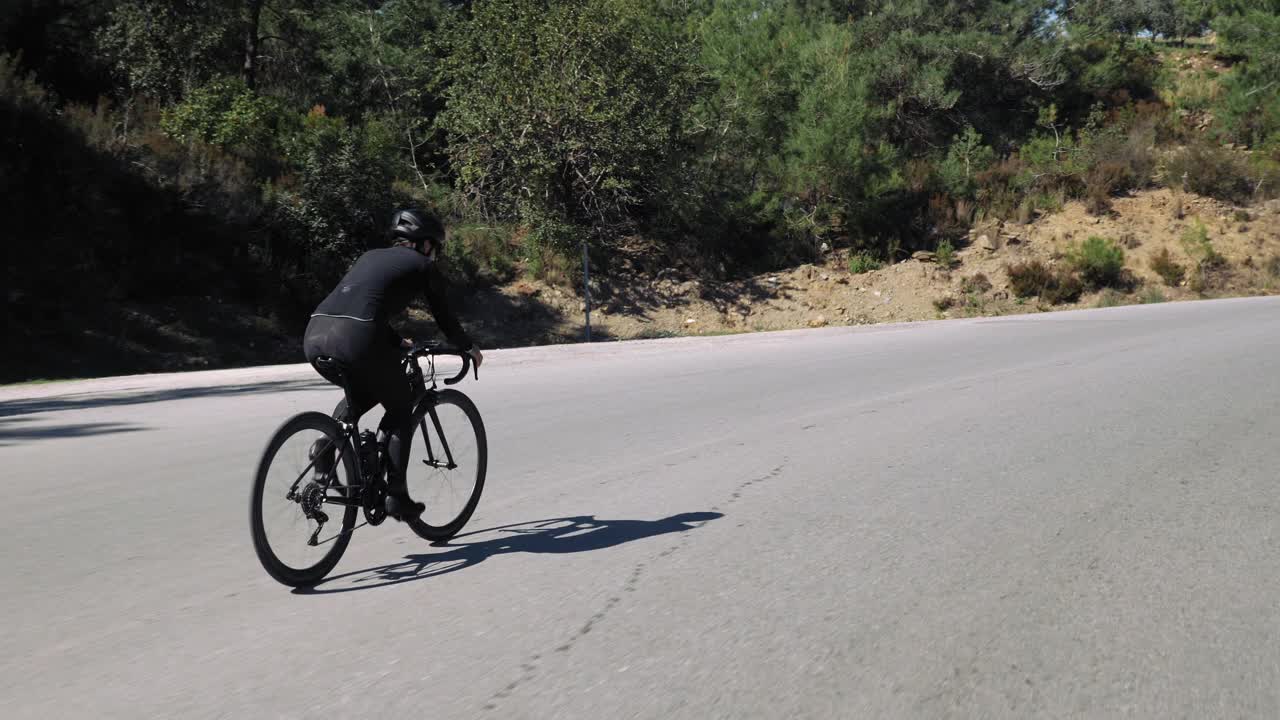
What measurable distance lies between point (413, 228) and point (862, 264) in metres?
26.8

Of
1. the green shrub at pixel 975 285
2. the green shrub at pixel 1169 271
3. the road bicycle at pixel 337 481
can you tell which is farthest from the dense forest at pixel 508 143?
the road bicycle at pixel 337 481

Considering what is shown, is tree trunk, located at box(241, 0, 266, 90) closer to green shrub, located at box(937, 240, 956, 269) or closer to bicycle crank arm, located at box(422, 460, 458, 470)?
green shrub, located at box(937, 240, 956, 269)

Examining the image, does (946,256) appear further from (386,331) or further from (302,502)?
(302,502)

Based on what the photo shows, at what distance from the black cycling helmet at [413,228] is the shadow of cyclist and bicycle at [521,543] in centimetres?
162

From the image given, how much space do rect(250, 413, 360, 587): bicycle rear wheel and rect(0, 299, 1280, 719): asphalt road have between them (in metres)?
0.17

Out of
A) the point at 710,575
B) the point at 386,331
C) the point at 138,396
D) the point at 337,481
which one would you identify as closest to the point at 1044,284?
the point at 138,396

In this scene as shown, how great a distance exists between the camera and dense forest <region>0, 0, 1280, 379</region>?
22969 millimetres

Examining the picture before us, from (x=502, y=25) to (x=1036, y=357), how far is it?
55.4 ft

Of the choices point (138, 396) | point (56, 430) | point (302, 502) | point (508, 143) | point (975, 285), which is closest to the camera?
point (302, 502)

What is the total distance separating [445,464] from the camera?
5914mm

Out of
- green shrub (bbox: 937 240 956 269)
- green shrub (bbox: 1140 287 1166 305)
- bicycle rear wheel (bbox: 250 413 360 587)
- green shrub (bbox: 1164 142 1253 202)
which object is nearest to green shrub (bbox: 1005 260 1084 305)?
green shrub (bbox: 1140 287 1166 305)

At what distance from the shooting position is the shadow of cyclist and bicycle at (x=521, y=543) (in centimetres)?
514

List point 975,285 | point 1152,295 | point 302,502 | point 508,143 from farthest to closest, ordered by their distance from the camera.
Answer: point 1152,295 < point 975,285 < point 508,143 < point 302,502

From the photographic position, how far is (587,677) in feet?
12.4
